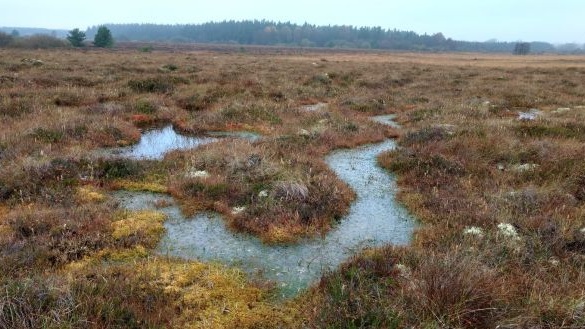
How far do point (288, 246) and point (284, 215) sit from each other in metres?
1.00

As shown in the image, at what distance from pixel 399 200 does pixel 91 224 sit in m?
7.08

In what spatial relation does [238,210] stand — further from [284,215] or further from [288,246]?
[288,246]

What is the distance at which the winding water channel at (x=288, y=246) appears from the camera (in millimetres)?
7488

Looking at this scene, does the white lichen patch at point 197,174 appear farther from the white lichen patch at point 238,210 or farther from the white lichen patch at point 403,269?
the white lichen patch at point 403,269

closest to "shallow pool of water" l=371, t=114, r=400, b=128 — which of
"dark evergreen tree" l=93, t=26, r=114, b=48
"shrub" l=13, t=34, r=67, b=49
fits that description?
"shrub" l=13, t=34, r=67, b=49

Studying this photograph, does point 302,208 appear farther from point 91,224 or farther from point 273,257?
point 91,224

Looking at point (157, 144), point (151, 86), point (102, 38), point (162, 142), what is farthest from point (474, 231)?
point (102, 38)

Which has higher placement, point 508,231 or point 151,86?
point 151,86

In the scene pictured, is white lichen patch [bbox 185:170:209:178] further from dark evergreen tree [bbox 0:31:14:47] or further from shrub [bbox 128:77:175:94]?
dark evergreen tree [bbox 0:31:14:47]

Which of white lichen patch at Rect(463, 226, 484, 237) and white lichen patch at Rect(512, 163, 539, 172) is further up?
white lichen patch at Rect(512, 163, 539, 172)

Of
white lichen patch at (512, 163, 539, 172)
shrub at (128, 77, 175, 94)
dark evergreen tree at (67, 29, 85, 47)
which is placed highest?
dark evergreen tree at (67, 29, 85, 47)

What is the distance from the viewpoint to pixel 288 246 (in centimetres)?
838

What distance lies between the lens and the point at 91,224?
8.52 metres

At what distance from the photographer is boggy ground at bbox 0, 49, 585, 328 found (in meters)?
5.59
